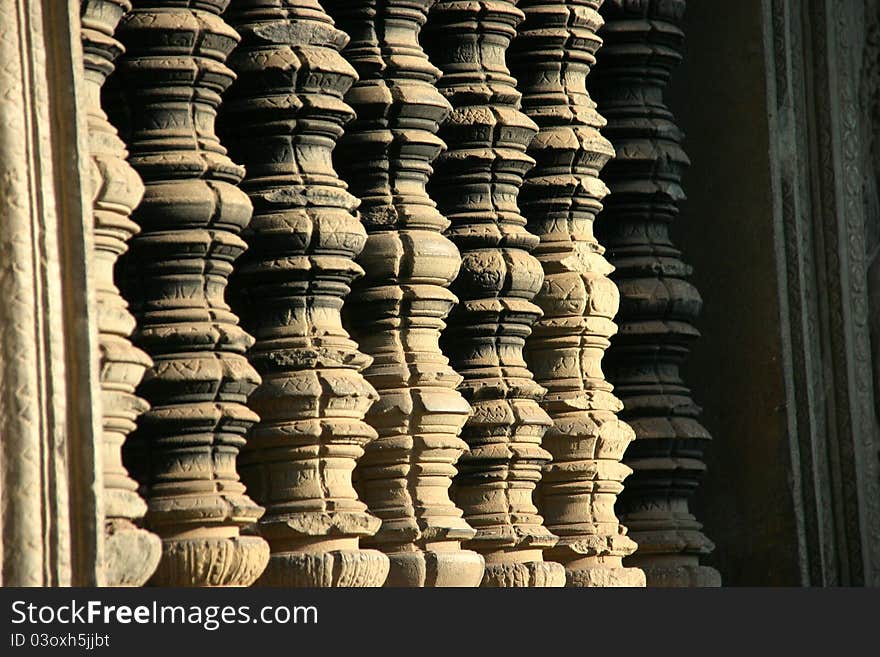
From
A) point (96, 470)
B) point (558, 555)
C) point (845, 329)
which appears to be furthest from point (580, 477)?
point (96, 470)

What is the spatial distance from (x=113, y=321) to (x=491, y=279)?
1.48m

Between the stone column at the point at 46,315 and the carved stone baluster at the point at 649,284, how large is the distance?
264 centimetres

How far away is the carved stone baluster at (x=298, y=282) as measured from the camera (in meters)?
5.28

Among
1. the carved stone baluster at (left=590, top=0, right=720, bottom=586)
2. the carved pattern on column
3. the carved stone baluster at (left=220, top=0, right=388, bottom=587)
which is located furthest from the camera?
the carved stone baluster at (left=590, top=0, right=720, bottom=586)

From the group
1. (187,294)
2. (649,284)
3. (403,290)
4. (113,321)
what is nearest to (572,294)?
(649,284)

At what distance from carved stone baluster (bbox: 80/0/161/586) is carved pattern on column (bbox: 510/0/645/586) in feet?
5.76

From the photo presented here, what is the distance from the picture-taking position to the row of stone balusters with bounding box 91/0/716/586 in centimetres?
500

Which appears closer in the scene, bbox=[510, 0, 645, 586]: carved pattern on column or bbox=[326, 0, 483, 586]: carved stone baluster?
bbox=[326, 0, 483, 586]: carved stone baluster

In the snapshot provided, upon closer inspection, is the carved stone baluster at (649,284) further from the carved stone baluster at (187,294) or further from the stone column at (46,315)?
the stone column at (46,315)

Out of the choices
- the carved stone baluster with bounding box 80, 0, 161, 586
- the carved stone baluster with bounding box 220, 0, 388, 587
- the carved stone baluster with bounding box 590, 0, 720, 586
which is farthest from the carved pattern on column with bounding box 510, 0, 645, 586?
the carved stone baluster with bounding box 80, 0, 161, 586

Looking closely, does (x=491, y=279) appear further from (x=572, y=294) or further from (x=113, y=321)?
(x=113, y=321)

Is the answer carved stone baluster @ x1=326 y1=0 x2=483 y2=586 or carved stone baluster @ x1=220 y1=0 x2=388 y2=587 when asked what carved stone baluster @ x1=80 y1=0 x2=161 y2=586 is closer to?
carved stone baluster @ x1=220 y1=0 x2=388 y2=587

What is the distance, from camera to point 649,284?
22.7 ft

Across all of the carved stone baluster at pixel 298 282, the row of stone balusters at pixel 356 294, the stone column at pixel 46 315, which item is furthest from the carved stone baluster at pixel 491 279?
the stone column at pixel 46 315
